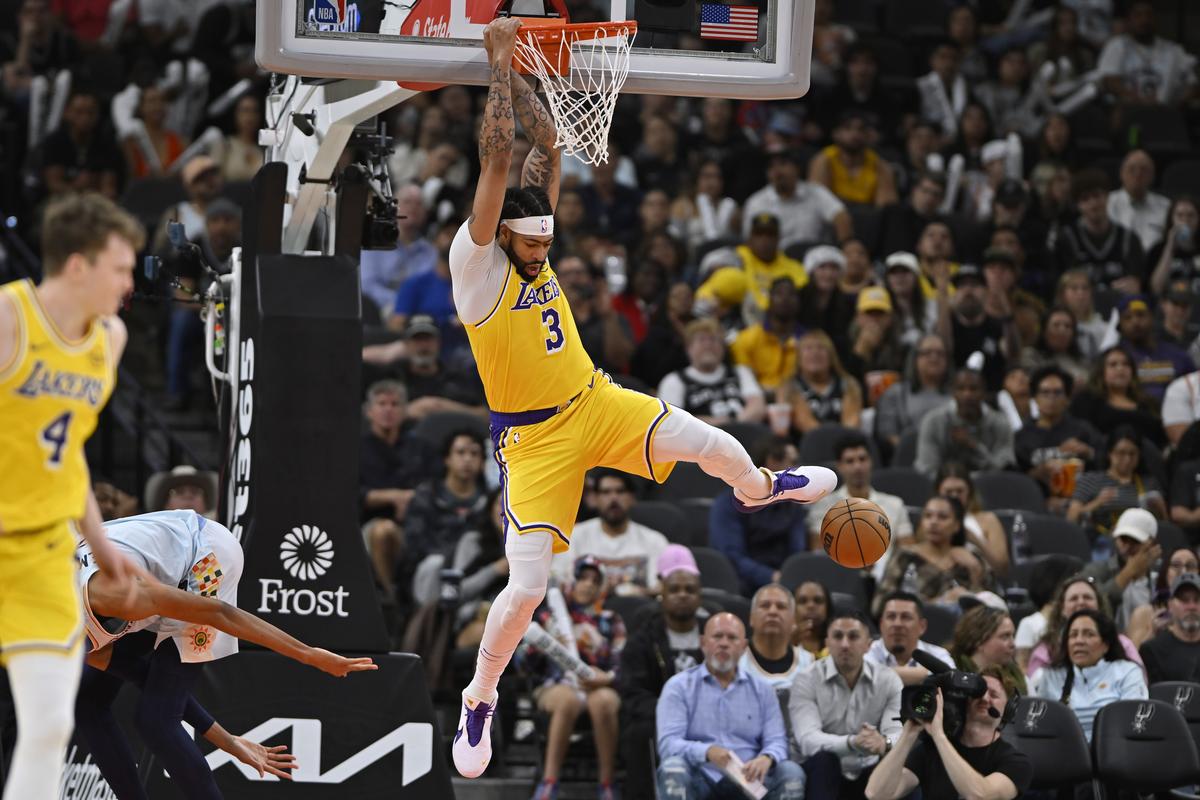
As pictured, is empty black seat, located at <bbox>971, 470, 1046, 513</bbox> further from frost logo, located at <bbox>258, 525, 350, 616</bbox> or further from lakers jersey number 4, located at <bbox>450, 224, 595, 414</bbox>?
lakers jersey number 4, located at <bbox>450, 224, 595, 414</bbox>

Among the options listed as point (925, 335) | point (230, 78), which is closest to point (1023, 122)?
point (925, 335)

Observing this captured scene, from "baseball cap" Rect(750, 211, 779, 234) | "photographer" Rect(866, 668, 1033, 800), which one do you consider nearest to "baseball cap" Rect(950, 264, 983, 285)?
"baseball cap" Rect(750, 211, 779, 234)

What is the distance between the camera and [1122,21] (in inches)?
793

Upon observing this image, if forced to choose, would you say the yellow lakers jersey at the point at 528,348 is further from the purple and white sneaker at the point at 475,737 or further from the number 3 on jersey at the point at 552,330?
the purple and white sneaker at the point at 475,737

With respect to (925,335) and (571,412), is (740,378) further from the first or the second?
(571,412)

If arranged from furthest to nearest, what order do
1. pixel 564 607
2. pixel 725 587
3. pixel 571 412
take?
pixel 725 587, pixel 564 607, pixel 571 412

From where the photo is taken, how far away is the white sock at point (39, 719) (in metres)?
5.97

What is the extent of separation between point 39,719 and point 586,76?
13.2ft

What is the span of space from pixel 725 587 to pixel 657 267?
4.18 m

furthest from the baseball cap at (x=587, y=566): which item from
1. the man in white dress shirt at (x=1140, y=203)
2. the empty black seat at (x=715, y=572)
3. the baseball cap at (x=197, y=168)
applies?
the man in white dress shirt at (x=1140, y=203)

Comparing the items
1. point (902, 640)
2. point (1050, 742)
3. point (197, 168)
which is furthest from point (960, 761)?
point (197, 168)

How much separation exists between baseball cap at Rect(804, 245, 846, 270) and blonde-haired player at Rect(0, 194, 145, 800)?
9700 mm

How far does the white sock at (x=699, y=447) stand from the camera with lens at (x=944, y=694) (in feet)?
6.91

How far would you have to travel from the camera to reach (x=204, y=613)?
24.9 feet
